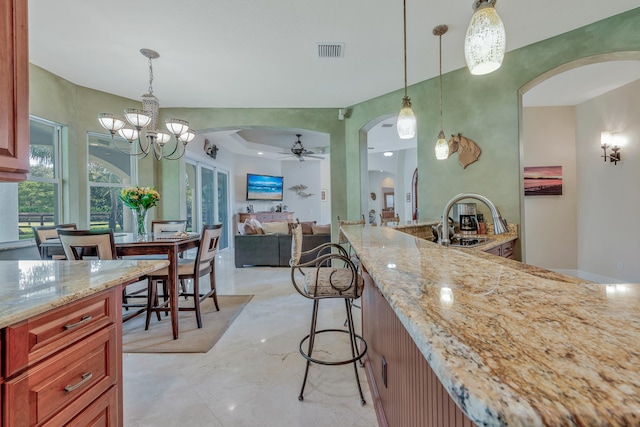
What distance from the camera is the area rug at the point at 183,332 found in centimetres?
243

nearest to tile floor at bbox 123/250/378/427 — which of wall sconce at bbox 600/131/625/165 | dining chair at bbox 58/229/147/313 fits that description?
dining chair at bbox 58/229/147/313

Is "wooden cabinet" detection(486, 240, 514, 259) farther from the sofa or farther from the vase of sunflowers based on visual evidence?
the vase of sunflowers

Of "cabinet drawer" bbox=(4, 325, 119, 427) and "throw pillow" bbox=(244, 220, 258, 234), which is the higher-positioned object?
"throw pillow" bbox=(244, 220, 258, 234)

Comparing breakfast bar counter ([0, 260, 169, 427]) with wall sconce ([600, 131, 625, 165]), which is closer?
breakfast bar counter ([0, 260, 169, 427])

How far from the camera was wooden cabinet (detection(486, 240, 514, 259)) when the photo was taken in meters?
2.54

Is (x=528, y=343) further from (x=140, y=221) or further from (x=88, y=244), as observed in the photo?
(x=140, y=221)

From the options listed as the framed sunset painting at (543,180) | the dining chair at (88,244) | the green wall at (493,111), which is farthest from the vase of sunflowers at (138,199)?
the framed sunset painting at (543,180)

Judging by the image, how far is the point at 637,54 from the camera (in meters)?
2.42

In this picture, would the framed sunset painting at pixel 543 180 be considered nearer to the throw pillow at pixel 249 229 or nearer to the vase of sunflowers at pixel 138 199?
the throw pillow at pixel 249 229

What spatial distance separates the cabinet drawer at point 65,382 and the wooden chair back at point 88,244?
143 centimetres

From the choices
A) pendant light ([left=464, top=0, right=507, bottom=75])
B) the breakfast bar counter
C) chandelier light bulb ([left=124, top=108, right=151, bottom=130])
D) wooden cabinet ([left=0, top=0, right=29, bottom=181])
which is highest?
chandelier light bulb ([left=124, top=108, right=151, bottom=130])

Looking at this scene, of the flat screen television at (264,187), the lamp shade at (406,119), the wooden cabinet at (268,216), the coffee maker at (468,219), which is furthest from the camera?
the flat screen television at (264,187)

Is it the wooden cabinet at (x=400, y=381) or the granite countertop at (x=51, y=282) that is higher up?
the granite countertop at (x=51, y=282)

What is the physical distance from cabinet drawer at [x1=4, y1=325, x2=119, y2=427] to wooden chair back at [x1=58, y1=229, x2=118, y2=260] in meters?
1.43
